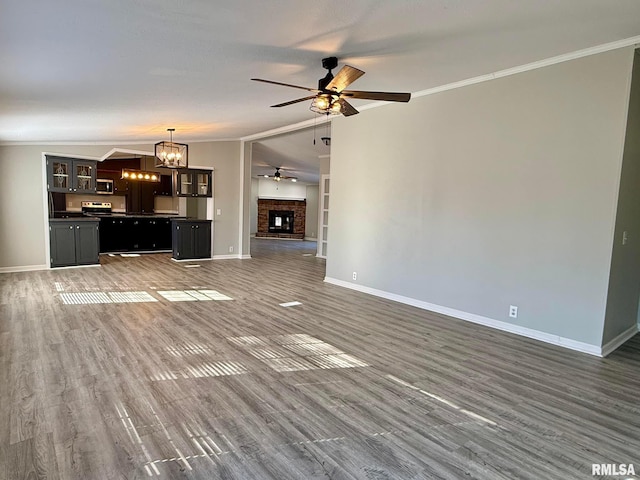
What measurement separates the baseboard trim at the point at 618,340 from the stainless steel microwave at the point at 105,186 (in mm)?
10741

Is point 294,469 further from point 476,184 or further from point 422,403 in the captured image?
point 476,184

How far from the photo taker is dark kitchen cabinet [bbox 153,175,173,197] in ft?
36.0

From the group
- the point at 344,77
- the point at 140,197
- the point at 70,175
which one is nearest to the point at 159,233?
the point at 140,197

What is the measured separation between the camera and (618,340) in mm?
3873

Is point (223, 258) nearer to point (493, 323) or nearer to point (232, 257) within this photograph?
point (232, 257)

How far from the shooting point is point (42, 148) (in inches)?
271

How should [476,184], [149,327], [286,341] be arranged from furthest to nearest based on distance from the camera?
[476,184] → [149,327] → [286,341]

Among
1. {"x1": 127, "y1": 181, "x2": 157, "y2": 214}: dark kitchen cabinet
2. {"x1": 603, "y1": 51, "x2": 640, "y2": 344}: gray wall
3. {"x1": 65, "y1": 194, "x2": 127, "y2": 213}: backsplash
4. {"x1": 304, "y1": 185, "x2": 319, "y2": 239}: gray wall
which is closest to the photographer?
{"x1": 603, "y1": 51, "x2": 640, "y2": 344}: gray wall

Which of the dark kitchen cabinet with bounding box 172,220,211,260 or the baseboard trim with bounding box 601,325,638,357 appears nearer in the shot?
the baseboard trim with bounding box 601,325,638,357

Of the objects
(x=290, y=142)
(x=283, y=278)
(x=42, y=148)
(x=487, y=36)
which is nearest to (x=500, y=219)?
(x=487, y=36)

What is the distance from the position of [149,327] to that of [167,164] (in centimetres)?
366

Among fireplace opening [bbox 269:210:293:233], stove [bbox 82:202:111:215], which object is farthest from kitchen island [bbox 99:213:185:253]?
fireplace opening [bbox 269:210:293:233]

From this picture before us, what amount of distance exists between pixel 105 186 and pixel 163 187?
4.94ft

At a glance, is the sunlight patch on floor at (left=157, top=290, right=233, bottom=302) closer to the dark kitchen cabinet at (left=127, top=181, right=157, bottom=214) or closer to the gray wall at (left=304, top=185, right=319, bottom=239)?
the dark kitchen cabinet at (left=127, top=181, right=157, bottom=214)
